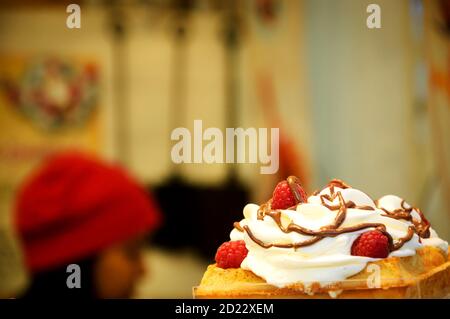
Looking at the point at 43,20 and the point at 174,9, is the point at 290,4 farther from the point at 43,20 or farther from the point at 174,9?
the point at 43,20

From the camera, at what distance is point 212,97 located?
7.44ft

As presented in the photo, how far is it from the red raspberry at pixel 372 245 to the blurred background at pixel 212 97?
557 mm

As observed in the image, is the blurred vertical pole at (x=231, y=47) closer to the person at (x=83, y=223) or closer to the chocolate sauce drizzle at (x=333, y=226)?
the person at (x=83, y=223)

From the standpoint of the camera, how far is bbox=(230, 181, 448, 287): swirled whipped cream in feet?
4.78

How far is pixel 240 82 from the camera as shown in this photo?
230 cm

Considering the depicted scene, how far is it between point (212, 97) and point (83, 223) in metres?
0.57

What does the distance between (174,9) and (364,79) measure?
0.67m

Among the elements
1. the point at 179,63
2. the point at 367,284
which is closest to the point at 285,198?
the point at 367,284

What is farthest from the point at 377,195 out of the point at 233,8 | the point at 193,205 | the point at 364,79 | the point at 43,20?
the point at 43,20

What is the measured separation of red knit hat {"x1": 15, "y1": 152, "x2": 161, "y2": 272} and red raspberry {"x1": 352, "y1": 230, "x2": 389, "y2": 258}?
906 millimetres

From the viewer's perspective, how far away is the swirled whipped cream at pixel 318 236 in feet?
4.78

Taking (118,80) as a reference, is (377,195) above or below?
below

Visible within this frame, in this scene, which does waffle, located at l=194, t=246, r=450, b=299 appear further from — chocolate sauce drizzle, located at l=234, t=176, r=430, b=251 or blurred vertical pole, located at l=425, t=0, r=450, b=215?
blurred vertical pole, located at l=425, t=0, r=450, b=215

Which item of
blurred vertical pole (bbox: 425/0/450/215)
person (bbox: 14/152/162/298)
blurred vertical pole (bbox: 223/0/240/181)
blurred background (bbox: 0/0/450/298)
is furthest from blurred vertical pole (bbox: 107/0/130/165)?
blurred vertical pole (bbox: 425/0/450/215)
